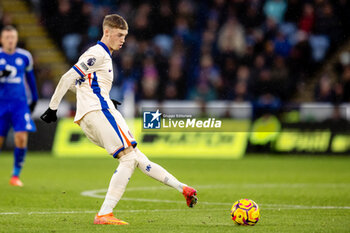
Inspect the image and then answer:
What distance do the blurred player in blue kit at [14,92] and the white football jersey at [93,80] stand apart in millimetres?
4192

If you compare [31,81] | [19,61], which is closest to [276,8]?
[31,81]

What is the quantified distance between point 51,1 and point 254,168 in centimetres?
1058

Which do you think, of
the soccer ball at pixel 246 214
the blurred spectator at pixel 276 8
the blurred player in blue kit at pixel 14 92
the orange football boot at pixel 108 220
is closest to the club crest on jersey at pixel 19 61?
the blurred player in blue kit at pixel 14 92

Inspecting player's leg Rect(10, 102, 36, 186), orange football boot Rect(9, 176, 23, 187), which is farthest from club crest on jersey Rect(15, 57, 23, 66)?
orange football boot Rect(9, 176, 23, 187)

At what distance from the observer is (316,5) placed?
20438mm

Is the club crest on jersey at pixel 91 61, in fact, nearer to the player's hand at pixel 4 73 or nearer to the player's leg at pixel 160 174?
the player's leg at pixel 160 174

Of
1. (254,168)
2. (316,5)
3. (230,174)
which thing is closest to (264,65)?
(316,5)

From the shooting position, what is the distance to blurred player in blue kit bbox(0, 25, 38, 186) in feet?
35.1

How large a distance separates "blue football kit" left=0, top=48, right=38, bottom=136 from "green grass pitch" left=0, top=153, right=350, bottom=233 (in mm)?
943

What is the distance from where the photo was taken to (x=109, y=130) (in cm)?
660

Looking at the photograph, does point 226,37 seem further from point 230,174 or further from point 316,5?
point 230,174

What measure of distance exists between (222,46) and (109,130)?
548 inches

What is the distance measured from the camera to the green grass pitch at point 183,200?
658 cm

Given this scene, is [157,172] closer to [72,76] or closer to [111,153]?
[111,153]
